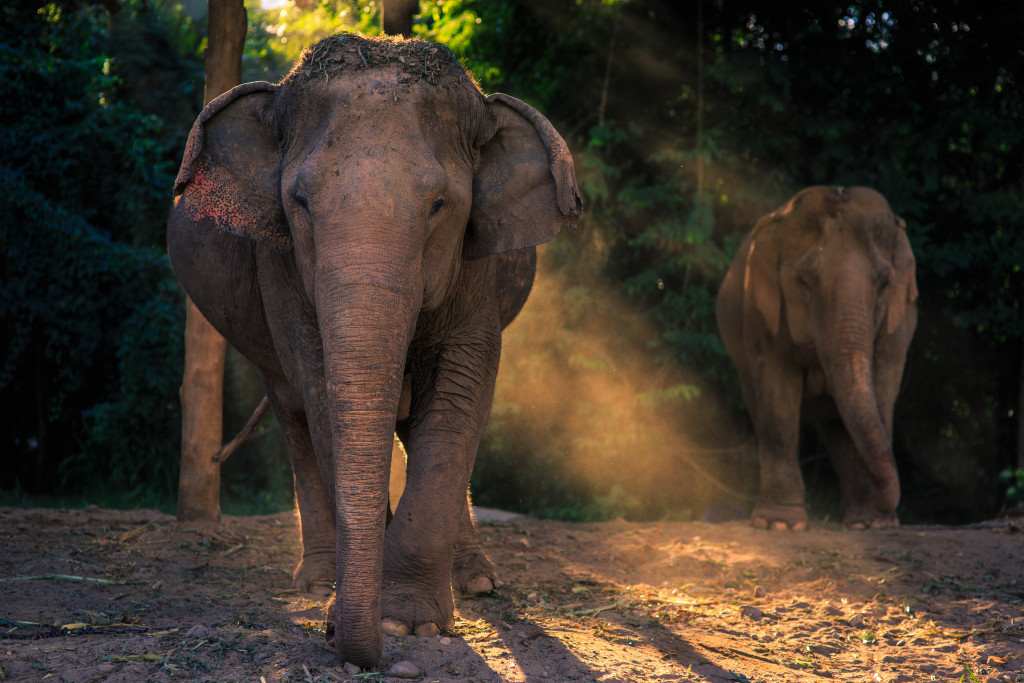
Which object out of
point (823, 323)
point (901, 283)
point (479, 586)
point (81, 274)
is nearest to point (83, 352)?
point (81, 274)

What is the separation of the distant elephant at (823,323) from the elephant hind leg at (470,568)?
3.42m

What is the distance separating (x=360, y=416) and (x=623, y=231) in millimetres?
8035

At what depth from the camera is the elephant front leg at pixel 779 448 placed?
8.09 metres

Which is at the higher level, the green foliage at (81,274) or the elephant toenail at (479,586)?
the green foliage at (81,274)

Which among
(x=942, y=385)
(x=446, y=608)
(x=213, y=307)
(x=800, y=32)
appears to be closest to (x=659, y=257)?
(x=800, y=32)

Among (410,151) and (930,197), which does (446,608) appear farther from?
(930,197)

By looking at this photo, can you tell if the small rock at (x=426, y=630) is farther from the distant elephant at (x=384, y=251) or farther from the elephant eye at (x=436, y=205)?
the elephant eye at (x=436, y=205)

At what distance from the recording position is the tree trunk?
6.69m

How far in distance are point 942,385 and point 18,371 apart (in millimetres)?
10292

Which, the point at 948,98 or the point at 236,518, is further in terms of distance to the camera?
the point at 948,98

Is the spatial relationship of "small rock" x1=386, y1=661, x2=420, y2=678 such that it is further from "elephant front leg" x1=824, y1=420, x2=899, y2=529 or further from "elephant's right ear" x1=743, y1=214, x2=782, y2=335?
"elephant's right ear" x1=743, y1=214, x2=782, y2=335

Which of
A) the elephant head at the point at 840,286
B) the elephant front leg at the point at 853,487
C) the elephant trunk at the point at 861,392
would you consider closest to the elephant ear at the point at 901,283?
the elephant head at the point at 840,286

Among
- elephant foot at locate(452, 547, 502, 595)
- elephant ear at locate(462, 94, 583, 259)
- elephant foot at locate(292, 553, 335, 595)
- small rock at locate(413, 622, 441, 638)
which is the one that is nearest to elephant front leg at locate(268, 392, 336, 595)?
elephant foot at locate(292, 553, 335, 595)

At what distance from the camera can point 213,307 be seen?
531 centimetres
